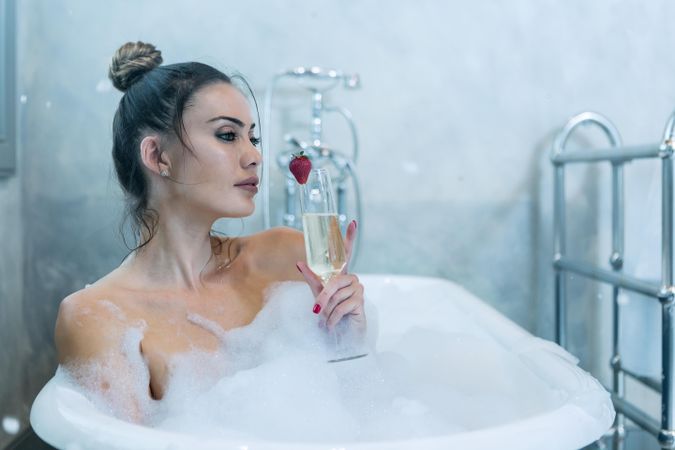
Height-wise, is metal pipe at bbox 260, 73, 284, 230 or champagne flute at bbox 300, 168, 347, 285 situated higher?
metal pipe at bbox 260, 73, 284, 230

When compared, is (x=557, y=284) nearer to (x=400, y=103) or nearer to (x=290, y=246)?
(x=400, y=103)

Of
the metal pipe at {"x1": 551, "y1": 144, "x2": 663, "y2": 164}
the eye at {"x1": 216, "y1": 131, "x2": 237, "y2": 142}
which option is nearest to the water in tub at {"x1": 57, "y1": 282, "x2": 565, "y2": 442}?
the eye at {"x1": 216, "y1": 131, "x2": 237, "y2": 142}

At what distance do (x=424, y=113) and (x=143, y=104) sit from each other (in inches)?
45.9

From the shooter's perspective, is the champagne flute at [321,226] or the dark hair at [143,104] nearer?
the champagne flute at [321,226]

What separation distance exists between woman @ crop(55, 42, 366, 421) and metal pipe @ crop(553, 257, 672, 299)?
86 cm

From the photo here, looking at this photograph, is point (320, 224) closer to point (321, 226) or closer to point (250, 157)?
point (321, 226)

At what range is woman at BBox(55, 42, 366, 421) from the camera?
117cm

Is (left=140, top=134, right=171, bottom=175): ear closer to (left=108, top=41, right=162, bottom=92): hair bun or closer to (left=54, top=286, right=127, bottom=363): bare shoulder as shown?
(left=108, top=41, right=162, bottom=92): hair bun

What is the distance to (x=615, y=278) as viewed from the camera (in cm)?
196

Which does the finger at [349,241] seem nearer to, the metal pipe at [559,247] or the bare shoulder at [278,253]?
the bare shoulder at [278,253]

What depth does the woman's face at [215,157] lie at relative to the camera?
1285mm

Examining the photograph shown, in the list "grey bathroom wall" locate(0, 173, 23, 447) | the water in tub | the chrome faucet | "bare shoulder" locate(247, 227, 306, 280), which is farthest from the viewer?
the chrome faucet

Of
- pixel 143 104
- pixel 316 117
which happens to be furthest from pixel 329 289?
pixel 316 117

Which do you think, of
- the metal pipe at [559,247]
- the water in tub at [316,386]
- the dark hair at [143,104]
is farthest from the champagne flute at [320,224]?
the metal pipe at [559,247]
